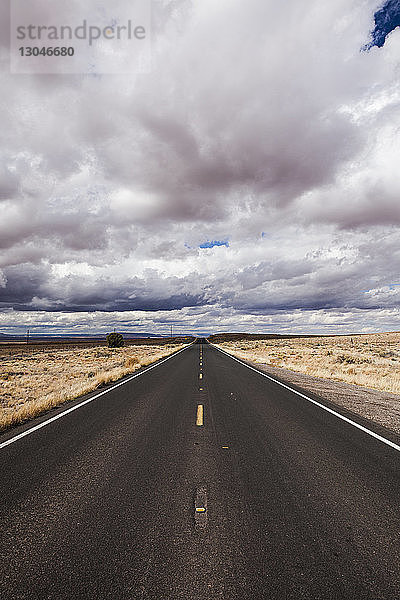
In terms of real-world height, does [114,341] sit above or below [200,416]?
below

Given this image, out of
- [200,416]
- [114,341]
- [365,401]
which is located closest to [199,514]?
[200,416]

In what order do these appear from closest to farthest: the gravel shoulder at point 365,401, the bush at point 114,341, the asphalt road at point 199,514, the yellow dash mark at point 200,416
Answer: the asphalt road at point 199,514, the yellow dash mark at point 200,416, the gravel shoulder at point 365,401, the bush at point 114,341

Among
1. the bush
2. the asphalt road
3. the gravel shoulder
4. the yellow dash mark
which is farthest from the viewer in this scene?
the bush

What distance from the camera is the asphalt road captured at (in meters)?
3.00

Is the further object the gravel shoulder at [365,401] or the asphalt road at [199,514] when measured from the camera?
the gravel shoulder at [365,401]

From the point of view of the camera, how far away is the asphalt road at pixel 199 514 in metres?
3.00

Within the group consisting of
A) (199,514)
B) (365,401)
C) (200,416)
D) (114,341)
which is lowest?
(114,341)

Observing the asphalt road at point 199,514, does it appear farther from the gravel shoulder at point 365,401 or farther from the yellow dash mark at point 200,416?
the gravel shoulder at point 365,401

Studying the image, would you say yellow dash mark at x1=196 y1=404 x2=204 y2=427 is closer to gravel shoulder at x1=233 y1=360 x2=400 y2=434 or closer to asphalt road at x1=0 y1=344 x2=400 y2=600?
asphalt road at x1=0 y1=344 x2=400 y2=600

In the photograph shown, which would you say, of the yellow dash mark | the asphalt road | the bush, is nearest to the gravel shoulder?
the asphalt road

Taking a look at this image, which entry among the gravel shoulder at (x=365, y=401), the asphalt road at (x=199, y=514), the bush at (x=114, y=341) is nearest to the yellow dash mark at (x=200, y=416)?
the asphalt road at (x=199, y=514)

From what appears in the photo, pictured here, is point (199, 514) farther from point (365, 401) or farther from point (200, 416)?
point (365, 401)

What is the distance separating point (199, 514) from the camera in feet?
13.6

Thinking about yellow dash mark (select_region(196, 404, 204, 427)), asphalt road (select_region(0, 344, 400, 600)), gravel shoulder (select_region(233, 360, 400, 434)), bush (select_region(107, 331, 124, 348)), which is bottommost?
bush (select_region(107, 331, 124, 348))
